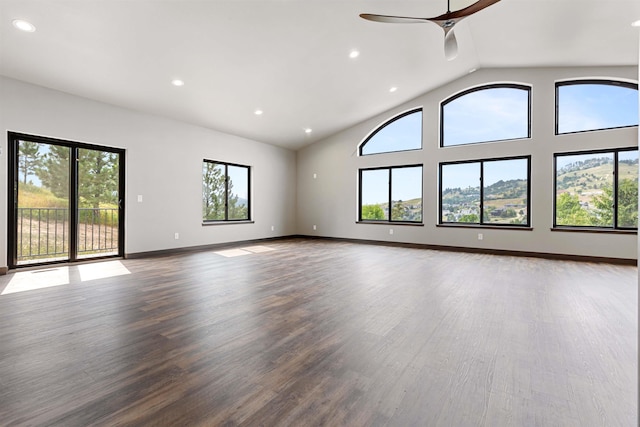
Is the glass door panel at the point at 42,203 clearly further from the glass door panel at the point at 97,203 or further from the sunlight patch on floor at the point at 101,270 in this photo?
the sunlight patch on floor at the point at 101,270

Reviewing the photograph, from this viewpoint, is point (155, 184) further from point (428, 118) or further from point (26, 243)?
point (428, 118)

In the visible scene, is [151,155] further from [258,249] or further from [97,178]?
[258,249]

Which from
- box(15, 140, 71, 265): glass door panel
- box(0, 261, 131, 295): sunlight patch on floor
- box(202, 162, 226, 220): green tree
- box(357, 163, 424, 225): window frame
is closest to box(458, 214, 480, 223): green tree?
box(357, 163, 424, 225): window frame

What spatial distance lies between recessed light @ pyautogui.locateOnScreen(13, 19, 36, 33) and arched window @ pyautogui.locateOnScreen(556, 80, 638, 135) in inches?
319

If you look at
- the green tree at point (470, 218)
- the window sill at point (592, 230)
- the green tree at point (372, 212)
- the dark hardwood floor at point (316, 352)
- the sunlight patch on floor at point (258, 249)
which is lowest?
the dark hardwood floor at point (316, 352)

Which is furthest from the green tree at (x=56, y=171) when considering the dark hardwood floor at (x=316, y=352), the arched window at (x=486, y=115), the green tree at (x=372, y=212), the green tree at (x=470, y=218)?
the green tree at (x=470, y=218)

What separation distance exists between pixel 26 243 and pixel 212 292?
11.0ft

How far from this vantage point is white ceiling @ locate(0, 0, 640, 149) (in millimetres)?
3463

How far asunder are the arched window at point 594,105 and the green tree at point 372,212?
156 inches

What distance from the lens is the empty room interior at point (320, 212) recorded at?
164 centimetres

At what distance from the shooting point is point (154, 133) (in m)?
5.82

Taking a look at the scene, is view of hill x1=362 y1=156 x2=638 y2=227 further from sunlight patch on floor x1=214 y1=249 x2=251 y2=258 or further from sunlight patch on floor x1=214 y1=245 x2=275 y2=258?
sunlight patch on floor x1=214 y1=249 x2=251 y2=258

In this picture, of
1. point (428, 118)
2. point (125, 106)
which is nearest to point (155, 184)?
point (125, 106)

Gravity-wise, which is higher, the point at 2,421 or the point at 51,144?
the point at 51,144
